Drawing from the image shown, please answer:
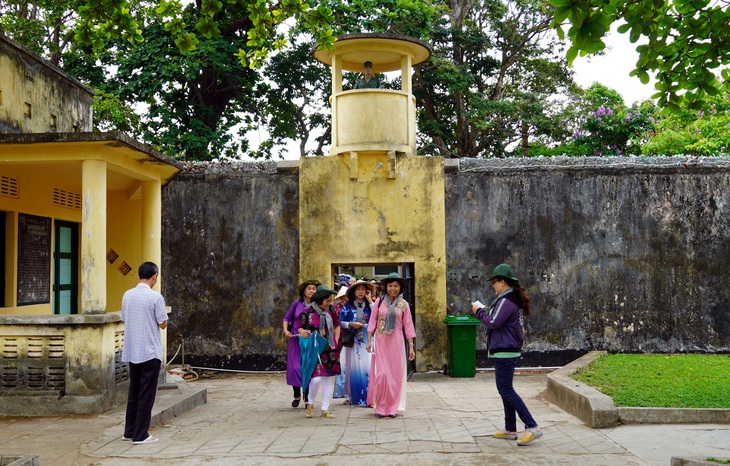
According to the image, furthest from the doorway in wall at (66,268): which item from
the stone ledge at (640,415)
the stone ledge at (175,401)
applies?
the stone ledge at (640,415)

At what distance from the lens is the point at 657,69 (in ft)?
21.9

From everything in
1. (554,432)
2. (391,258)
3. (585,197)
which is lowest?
(554,432)

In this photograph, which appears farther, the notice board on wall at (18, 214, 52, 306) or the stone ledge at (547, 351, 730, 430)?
the notice board on wall at (18, 214, 52, 306)

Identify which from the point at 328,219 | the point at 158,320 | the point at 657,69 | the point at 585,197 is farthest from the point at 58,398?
the point at 585,197

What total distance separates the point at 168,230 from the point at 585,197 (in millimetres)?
7980

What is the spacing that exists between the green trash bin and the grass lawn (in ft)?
7.46

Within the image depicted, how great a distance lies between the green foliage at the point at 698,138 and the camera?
2133 centimetres

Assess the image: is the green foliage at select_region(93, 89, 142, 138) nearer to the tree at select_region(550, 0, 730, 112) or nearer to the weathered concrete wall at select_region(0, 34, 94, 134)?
the weathered concrete wall at select_region(0, 34, 94, 134)

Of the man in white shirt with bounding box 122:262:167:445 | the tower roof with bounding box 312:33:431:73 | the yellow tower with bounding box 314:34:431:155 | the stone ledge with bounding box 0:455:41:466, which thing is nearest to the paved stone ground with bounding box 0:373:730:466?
the man in white shirt with bounding box 122:262:167:445

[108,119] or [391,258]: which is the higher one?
[108,119]

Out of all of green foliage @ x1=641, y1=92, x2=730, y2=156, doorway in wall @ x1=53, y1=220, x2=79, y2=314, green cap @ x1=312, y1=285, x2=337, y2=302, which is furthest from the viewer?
green foliage @ x1=641, y1=92, x2=730, y2=156

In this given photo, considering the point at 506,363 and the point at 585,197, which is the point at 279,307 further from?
the point at 506,363

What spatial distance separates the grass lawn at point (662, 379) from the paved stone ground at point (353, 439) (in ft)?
1.97

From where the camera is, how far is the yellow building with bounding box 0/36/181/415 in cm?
934
